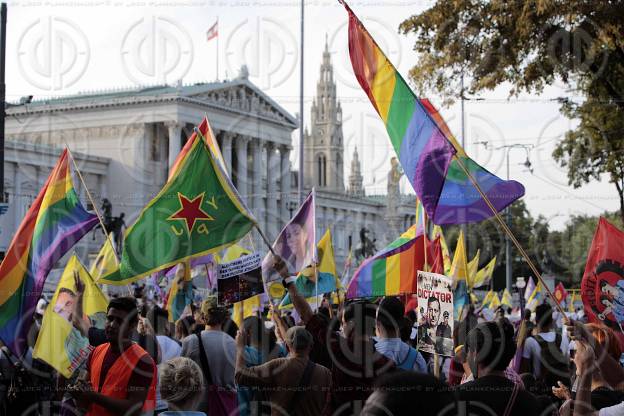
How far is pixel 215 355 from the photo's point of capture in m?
6.76

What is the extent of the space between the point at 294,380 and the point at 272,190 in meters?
67.0

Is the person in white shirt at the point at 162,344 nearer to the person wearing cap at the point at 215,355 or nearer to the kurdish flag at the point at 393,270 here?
the person wearing cap at the point at 215,355

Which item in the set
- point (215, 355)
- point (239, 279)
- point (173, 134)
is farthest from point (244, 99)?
point (215, 355)

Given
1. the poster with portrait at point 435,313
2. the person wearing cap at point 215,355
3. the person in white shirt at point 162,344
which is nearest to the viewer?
the poster with portrait at point 435,313

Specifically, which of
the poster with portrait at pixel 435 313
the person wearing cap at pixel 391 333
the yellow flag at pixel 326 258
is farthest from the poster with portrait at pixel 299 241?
the person wearing cap at pixel 391 333

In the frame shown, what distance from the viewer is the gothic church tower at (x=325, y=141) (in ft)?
298

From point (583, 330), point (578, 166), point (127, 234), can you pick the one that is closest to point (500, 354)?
point (583, 330)

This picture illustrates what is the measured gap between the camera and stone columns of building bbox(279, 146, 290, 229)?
71.5 m

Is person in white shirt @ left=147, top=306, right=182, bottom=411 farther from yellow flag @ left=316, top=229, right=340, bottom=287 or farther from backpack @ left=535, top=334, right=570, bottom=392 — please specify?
yellow flag @ left=316, top=229, right=340, bottom=287

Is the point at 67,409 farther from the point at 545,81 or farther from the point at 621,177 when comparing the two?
the point at 621,177

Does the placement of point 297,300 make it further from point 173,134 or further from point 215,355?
point 173,134

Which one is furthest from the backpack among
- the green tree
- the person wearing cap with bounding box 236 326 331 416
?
the green tree

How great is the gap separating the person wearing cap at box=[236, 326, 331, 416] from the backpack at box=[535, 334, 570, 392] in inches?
114

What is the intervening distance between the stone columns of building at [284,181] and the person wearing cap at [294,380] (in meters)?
65.1
